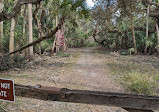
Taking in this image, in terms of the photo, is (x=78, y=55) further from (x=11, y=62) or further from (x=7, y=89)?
(x=7, y=89)

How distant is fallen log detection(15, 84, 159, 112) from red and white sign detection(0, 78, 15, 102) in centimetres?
23

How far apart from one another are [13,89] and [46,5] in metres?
11.5

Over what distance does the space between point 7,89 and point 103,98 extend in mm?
1311

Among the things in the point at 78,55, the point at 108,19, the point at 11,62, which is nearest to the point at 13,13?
the point at 11,62

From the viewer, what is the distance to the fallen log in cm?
185

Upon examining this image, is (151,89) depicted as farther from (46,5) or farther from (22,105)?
(46,5)

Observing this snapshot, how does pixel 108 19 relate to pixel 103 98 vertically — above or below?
above

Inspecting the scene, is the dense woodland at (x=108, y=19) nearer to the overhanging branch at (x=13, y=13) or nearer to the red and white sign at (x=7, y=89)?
the overhanging branch at (x=13, y=13)

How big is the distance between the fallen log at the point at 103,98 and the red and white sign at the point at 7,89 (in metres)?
0.23

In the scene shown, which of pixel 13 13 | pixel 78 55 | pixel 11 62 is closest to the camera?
pixel 13 13

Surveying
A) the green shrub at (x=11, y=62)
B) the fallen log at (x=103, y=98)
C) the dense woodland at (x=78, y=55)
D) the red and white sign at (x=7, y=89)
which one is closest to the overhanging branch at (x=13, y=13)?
the dense woodland at (x=78, y=55)

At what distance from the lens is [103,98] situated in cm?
194

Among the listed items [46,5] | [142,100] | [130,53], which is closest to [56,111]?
[142,100]

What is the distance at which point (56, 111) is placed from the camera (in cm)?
361
